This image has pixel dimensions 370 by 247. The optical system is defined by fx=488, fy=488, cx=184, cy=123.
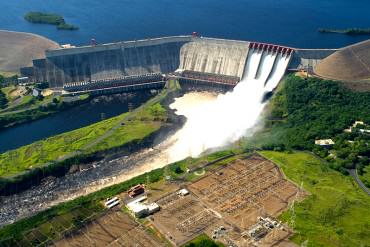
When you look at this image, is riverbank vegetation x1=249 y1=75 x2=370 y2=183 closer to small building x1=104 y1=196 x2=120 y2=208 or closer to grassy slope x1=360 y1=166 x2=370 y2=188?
grassy slope x1=360 y1=166 x2=370 y2=188

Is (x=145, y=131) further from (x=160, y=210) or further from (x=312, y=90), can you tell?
(x=312, y=90)

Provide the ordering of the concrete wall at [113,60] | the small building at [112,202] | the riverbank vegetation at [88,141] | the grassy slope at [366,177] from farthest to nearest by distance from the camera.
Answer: the concrete wall at [113,60] < the riverbank vegetation at [88,141] < the grassy slope at [366,177] < the small building at [112,202]

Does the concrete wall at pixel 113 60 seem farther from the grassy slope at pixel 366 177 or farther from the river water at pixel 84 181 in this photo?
the grassy slope at pixel 366 177

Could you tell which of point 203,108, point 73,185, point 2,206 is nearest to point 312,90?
point 203,108

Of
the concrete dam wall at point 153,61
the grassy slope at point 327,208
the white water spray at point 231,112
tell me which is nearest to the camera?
the grassy slope at point 327,208

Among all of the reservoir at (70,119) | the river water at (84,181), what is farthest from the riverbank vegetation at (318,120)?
the reservoir at (70,119)

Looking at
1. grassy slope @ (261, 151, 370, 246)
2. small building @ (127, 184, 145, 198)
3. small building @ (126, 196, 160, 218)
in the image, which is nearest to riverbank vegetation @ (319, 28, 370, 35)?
grassy slope @ (261, 151, 370, 246)

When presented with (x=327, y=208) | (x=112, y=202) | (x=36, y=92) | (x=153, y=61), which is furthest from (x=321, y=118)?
(x=36, y=92)
